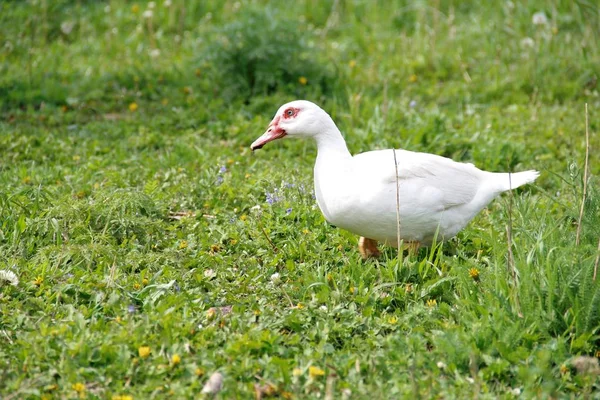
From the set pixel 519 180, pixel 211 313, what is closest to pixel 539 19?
pixel 519 180

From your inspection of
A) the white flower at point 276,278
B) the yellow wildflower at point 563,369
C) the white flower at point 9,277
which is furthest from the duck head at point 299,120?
the yellow wildflower at point 563,369

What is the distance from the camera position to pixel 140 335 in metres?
3.53

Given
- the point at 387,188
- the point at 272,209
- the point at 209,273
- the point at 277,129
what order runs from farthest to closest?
1. the point at 272,209
2. the point at 277,129
3. the point at 209,273
4. the point at 387,188

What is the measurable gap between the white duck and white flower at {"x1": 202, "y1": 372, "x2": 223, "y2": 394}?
1.29 meters

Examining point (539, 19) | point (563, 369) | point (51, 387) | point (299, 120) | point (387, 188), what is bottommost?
point (51, 387)

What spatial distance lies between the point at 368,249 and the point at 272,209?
70cm

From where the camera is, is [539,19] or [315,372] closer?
[315,372]

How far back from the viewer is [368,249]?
182 inches

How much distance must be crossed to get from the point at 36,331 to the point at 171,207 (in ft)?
5.46

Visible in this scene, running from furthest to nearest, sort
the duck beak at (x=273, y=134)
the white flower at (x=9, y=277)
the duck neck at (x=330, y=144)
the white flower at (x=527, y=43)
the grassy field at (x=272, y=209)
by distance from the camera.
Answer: the white flower at (x=527, y=43) → the duck beak at (x=273, y=134) → the duck neck at (x=330, y=144) → the white flower at (x=9, y=277) → the grassy field at (x=272, y=209)

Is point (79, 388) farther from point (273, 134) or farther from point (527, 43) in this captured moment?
point (527, 43)

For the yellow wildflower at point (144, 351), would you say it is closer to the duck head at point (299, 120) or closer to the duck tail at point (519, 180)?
the duck head at point (299, 120)

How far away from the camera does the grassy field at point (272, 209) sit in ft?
11.3

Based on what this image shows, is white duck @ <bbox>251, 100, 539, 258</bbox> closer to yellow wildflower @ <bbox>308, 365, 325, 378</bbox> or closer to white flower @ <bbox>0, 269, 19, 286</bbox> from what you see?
yellow wildflower @ <bbox>308, 365, 325, 378</bbox>
